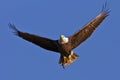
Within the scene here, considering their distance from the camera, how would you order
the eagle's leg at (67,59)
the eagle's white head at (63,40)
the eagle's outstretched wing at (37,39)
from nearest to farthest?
the eagle's white head at (63,40) < the eagle's leg at (67,59) < the eagle's outstretched wing at (37,39)

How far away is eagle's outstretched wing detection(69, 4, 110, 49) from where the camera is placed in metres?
16.2

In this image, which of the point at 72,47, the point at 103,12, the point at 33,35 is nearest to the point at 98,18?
the point at 103,12

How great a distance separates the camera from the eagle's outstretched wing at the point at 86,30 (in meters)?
16.2

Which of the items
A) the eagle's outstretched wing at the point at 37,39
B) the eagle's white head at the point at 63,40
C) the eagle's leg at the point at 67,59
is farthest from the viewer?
the eagle's outstretched wing at the point at 37,39

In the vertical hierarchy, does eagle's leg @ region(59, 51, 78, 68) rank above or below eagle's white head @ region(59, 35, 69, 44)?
below

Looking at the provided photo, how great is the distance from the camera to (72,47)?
52.9 feet

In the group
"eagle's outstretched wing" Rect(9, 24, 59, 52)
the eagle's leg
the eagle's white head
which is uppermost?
"eagle's outstretched wing" Rect(9, 24, 59, 52)

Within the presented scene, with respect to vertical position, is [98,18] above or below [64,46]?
above

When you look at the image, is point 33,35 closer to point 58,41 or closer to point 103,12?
point 58,41

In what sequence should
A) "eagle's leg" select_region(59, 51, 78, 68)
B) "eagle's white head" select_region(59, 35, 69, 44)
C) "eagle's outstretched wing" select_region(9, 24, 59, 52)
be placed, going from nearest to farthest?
"eagle's white head" select_region(59, 35, 69, 44) → "eagle's leg" select_region(59, 51, 78, 68) → "eagle's outstretched wing" select_region(9, 24, 59, 52)

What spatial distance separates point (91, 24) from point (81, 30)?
0.52m

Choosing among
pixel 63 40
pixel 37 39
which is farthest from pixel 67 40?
pixel 37 39

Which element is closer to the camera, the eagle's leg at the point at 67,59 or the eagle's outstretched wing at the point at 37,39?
the eagle's leg at the point at 67,59

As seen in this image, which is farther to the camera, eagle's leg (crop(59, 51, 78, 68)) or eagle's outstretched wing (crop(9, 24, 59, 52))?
eagle's outstretched wing (crop(9, 24, 59, 52))
